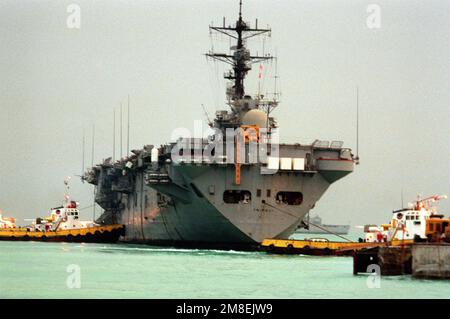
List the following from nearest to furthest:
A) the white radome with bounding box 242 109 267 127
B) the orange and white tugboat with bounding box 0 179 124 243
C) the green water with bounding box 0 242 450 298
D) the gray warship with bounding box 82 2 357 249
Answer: the green water with bounding box 0 242 450 298 → the gray warship with bounding box 82 2 357 249 → the white radome with bounding box 242 109 267 127 → the orange and white tugboat with bounding box 0 179 124 243

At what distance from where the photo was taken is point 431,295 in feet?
91.0

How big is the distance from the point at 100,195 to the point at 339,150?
2758cm

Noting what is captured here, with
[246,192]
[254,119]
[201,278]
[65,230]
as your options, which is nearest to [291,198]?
[246,192]

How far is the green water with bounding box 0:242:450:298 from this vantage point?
93.2 ft

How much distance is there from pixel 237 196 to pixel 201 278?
13404mm

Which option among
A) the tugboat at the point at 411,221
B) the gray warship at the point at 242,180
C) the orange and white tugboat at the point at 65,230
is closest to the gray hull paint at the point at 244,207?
the gray warship at the point at 242,180

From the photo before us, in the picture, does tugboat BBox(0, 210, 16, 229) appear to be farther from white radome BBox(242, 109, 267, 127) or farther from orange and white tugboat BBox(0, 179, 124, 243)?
white radome BBox(242, 109, 267, 127)

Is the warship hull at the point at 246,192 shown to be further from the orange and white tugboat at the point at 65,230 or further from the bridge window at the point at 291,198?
the orange and white tugboat at the point at 65,230

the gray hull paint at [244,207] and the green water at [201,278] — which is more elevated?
the gray hull paint at [244,207]

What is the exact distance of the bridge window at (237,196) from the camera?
4553cm

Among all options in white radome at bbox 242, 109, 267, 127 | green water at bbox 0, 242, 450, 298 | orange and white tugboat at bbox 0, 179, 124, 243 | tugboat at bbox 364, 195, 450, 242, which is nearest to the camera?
green water at bbox 0, 242, 450, 298

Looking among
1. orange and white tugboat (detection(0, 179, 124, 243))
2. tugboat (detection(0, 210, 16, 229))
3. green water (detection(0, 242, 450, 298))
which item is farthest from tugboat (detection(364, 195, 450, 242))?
tugboat (detection(0, 210, 16, 229))
